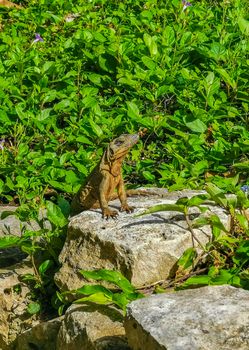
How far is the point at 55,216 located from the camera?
231 inches

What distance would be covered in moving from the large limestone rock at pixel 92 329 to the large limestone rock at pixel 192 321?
1.17ft

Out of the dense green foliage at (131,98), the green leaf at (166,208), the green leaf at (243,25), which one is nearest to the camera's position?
the green leaf at (166,208)

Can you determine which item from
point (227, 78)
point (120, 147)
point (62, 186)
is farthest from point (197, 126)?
point (120, 147)

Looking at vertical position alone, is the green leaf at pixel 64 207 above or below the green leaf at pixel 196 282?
below

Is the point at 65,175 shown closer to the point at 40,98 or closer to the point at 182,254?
the point at 40,98

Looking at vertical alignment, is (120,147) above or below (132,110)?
above

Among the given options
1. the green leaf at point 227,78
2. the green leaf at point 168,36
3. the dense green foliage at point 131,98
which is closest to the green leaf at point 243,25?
the dense green foliage at point 131,98

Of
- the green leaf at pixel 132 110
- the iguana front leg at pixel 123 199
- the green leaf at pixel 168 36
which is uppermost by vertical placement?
the green leaf at pixel 168 36

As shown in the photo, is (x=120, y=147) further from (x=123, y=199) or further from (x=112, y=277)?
(x=112, y=277)

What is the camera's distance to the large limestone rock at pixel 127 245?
196 inches

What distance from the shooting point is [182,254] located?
5027 millimetres

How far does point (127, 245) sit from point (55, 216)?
968 mm

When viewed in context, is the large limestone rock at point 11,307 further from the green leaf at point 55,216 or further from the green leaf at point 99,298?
the green leaf at point 99,298

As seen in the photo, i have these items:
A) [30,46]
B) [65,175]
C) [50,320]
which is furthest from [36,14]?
[50,320]
